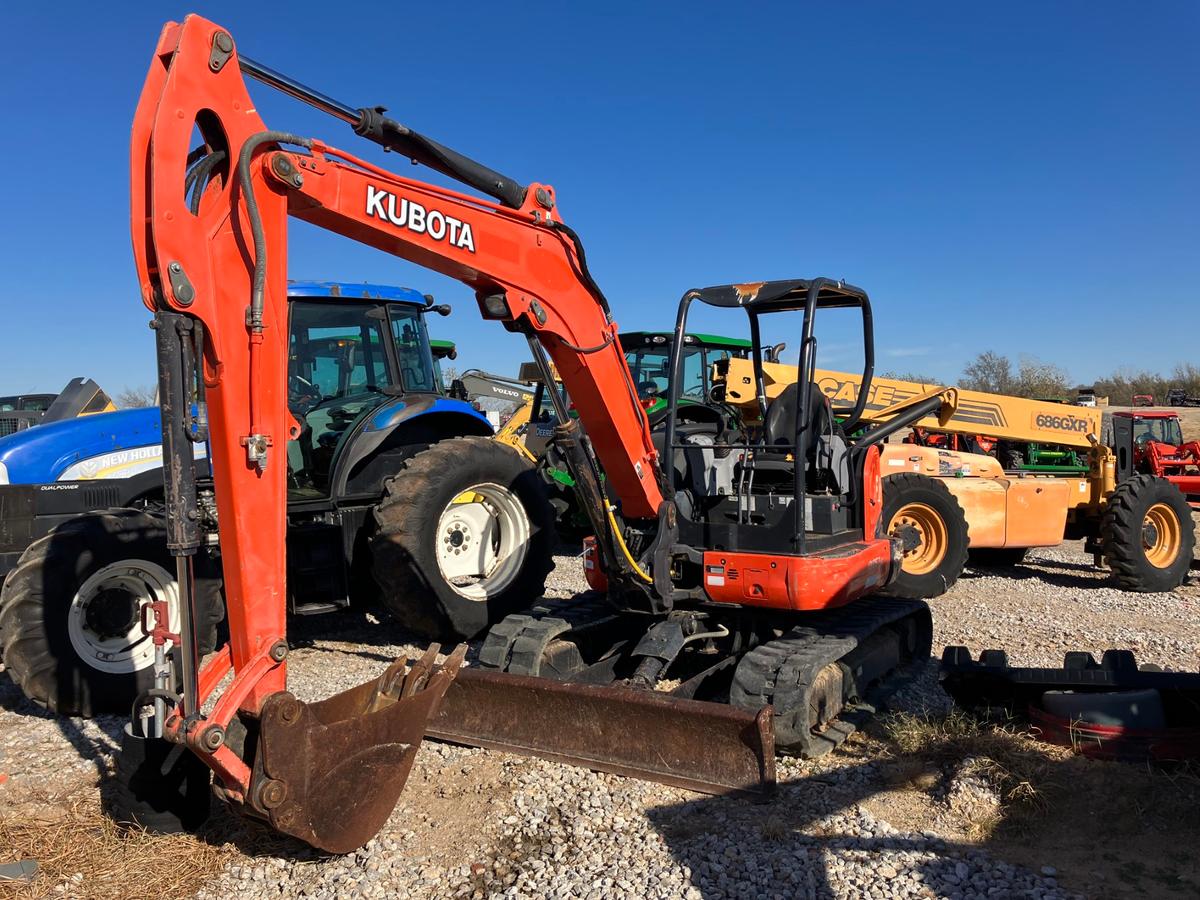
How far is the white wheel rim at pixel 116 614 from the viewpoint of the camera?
5.11 m

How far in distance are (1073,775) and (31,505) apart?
5.97 metres

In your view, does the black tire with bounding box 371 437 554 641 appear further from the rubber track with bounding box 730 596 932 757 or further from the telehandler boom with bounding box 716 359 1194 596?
the telehandler boom with bounding box 716 359 1194 596

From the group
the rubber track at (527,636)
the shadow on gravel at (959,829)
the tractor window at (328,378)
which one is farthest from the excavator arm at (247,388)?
the tractor window at (328,378)

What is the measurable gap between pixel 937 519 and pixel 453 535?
15.3ft

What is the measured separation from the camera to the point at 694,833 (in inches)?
146

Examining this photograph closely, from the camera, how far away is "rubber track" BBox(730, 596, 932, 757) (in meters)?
4.33

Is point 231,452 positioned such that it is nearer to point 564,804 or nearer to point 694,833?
point 564,804

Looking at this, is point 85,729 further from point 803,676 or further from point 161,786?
point 803,676

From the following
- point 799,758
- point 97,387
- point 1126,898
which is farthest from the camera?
point 97,387

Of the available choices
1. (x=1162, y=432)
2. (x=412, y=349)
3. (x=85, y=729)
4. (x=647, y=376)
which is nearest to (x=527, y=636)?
(x=85, y=729)

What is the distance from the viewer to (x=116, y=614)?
5.26 meters

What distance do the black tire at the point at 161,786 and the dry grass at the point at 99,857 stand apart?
59mm

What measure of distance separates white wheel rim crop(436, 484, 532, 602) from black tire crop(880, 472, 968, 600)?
3620 mm

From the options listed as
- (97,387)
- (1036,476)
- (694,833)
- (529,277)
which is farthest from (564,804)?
(1036,476)
